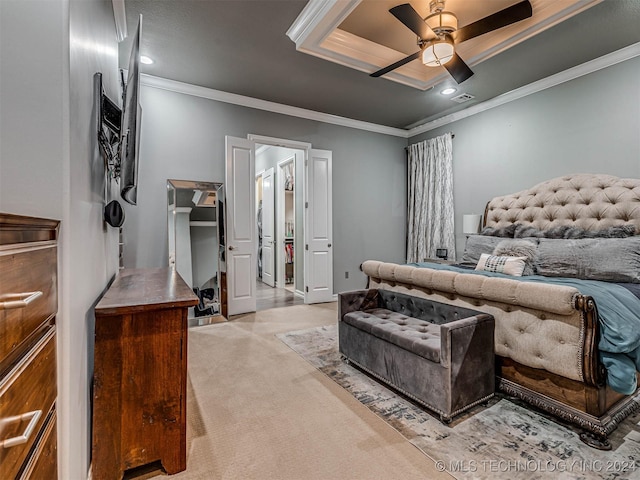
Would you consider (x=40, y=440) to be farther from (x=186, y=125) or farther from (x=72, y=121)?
(x=186, y=125)

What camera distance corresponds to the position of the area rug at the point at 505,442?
152 cm

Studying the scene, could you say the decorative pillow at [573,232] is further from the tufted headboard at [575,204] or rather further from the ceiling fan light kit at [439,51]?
the ceiling fan light kit at [439,51]

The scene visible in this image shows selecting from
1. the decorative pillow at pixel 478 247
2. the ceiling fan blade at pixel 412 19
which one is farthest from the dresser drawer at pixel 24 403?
the decorative pillow at pixel 478 247

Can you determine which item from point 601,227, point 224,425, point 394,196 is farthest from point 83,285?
point 394,196

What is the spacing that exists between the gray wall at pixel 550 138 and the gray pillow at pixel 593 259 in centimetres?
117

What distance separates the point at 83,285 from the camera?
1.33m

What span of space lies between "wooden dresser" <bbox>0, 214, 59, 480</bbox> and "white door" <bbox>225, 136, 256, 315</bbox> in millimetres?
3293

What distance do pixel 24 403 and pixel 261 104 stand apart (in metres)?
4.42

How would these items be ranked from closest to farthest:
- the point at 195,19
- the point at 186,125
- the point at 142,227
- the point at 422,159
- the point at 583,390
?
1. the point at 583,390
2. the point at 195,19
3. the point at 142,227
4. the point at 186,125
5. the point at 422,159

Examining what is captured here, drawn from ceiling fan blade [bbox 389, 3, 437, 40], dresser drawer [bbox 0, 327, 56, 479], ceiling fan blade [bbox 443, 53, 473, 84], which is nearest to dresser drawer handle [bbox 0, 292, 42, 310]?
dresser drawer [bbox 0, 327, 56, 479]

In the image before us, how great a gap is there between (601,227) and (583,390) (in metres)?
2.22

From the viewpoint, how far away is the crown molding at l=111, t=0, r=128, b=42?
2.49 m

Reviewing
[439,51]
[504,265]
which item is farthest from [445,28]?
[504,265]

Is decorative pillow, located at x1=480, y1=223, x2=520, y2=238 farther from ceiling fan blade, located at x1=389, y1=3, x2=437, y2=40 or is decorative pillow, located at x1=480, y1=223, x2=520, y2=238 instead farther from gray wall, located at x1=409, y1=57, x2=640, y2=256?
ceiling fan blade, located at x1=389, y1=3, x2=437, y2=40
